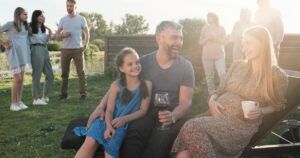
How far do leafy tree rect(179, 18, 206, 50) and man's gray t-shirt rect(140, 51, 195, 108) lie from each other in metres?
7.79

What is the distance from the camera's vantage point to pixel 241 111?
4.10 metres

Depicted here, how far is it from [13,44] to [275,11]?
506 cm

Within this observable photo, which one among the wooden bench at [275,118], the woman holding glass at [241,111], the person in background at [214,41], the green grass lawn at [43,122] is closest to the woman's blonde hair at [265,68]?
the woman holding glass at [241,111]

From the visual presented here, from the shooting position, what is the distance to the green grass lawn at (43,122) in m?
5.81

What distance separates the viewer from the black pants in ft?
12.7

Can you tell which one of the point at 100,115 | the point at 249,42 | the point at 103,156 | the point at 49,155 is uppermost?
the point at 249,42

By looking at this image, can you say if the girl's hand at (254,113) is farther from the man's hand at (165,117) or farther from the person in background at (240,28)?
the person in background at (240,28)

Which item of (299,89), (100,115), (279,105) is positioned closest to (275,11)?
(299,89)

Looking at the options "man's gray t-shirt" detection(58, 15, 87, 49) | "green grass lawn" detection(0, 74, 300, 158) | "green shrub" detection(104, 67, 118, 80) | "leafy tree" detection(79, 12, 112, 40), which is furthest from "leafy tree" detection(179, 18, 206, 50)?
"leafy tree" detection(79, 12, 112, 40)

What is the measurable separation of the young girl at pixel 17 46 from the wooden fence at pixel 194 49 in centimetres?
541

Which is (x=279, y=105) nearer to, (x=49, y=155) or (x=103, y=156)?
(x=103, y=156)

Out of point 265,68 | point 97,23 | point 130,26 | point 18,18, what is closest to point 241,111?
point 265,68

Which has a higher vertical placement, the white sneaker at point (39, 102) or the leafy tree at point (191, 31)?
the leafy tree at point (191, 31)

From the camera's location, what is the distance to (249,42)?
409 cm
